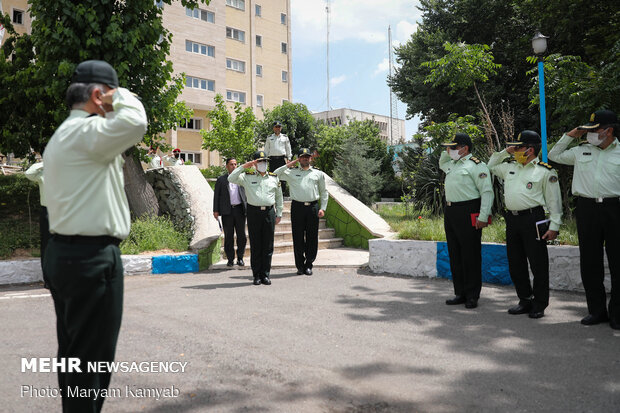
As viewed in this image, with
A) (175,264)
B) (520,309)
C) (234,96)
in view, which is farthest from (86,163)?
(234,96)

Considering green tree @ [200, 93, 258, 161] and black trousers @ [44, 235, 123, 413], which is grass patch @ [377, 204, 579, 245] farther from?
green tree @ [200, 93, 258, 161]

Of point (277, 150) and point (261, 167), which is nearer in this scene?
point (261, 167)

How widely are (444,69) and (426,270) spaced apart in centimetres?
548

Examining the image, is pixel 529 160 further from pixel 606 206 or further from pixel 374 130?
pixel 374 130

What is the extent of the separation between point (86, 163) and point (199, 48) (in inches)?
1467

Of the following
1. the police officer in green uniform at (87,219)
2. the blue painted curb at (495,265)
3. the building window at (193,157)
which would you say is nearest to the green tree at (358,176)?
the blue painted curb at (495,265)

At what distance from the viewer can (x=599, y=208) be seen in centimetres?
518

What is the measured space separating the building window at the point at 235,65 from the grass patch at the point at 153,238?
3241 cm

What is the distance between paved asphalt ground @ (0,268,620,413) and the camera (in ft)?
10.9

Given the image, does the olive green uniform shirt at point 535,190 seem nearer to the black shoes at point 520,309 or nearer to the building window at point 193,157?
the black shoes at point 520,309

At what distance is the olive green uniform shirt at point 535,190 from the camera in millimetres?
5613

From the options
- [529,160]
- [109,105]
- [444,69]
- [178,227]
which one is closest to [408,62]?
[444,69]

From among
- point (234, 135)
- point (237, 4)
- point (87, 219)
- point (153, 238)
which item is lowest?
point (153, 238)

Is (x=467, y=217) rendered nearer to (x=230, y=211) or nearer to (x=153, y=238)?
(x=230, y=211)
